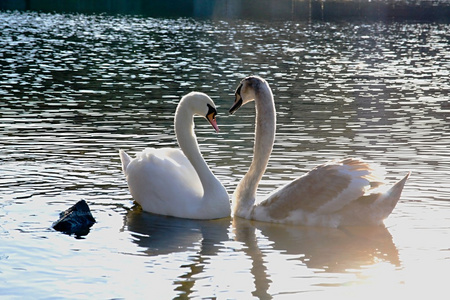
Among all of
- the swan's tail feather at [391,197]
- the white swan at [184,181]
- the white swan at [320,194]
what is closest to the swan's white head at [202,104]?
the white swan at [184,181]

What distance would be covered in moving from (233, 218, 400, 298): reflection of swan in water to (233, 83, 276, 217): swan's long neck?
0.23m

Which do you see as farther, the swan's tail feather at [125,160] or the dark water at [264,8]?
the dark water at [264,8]

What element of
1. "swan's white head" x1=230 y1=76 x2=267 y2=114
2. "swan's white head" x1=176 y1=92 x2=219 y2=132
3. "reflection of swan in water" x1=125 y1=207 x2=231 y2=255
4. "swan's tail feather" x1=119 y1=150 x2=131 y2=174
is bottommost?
"reflection of swan in water" x1=125 y1=207 x2=231 y2=255

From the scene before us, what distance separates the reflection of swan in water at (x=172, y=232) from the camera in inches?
350

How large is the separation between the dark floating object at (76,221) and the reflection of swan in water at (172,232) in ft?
1.64

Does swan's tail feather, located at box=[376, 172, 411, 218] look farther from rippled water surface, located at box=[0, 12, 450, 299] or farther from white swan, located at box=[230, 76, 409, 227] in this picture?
rippled water surface, located at box=[0, 12, 450, 299]

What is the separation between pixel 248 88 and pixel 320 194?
1.77 meters

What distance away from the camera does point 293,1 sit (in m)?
103

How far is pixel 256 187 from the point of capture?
10266 mm

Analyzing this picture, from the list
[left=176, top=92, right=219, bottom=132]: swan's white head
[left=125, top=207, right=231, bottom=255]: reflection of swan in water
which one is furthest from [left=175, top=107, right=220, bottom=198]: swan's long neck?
[left=125, top=207, right=231, bottom=255]: reflection of swan in water

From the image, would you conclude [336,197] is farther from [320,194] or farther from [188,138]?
[188,138]

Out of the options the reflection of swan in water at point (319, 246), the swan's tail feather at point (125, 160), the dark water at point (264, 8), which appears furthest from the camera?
the dark water at point (264, 8)

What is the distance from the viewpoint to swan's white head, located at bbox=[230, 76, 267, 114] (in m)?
10.2

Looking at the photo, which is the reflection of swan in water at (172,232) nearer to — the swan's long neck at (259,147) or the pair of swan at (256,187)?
the pair of swan at (256,187)
